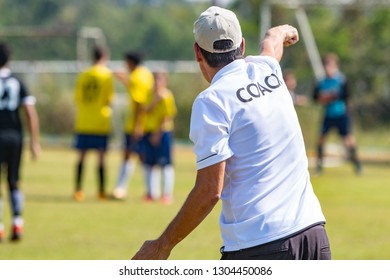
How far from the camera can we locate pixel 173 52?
7344 cm

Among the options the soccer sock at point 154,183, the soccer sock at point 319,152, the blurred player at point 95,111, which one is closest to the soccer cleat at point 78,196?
the blurred player at point 95,111

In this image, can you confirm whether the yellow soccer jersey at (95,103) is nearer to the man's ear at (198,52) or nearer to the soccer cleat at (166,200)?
the soccer cleat at (166,200)

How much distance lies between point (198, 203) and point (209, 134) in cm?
33

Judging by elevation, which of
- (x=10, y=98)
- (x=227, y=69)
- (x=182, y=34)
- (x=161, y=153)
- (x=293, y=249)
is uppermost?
(x=182, y=34)

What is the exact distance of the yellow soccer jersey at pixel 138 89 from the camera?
16.5 meters

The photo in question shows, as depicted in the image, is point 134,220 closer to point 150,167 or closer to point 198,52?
point 150,167

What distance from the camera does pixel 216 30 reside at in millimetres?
4980

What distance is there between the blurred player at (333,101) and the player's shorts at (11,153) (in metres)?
9.79

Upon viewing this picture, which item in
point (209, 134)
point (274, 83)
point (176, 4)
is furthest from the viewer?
point (176, 4)

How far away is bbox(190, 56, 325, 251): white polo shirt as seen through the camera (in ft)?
16.0

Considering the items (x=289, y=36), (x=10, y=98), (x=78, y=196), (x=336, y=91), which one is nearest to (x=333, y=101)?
(x=336, y=91)

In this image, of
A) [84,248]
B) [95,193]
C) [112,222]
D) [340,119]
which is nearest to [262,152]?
[84,248]

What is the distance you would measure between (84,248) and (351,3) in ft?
63.6

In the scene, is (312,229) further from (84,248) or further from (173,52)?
(173,52)
